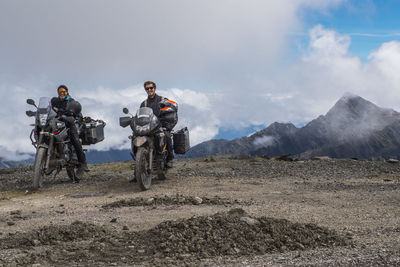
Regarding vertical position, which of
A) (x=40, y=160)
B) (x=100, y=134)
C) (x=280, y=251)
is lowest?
(x=280, y=251)

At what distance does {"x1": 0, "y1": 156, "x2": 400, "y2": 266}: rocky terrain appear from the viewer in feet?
14.0

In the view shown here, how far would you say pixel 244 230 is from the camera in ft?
16.0

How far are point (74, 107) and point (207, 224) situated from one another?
7652 millimetres

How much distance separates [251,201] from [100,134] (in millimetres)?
6967

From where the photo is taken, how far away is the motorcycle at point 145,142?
9.45 metres

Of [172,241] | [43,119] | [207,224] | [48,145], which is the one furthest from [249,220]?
[43,119]

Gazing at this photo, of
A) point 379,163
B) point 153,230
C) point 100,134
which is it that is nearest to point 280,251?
point 153,230

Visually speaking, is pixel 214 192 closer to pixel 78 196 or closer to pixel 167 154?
pixel 167 154

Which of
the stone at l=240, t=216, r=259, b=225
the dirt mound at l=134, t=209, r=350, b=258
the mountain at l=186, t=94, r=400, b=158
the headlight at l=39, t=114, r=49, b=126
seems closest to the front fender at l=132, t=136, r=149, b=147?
the headlight at l=39, t=114, r=49, b=126

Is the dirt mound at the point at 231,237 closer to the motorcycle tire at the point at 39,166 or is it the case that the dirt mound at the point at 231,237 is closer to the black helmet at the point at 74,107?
the motorcycle tire at the point at 39,166

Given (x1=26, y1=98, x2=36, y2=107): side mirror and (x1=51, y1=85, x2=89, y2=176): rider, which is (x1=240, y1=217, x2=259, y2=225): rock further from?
(x1=26, y1=98, x2=36, y2=107): side mirror

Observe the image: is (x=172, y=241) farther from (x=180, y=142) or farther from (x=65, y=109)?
(x=65, y=109)

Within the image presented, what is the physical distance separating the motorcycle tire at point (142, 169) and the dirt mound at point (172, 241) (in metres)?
3.90

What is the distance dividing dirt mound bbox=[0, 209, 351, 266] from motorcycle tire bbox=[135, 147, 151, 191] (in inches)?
154
